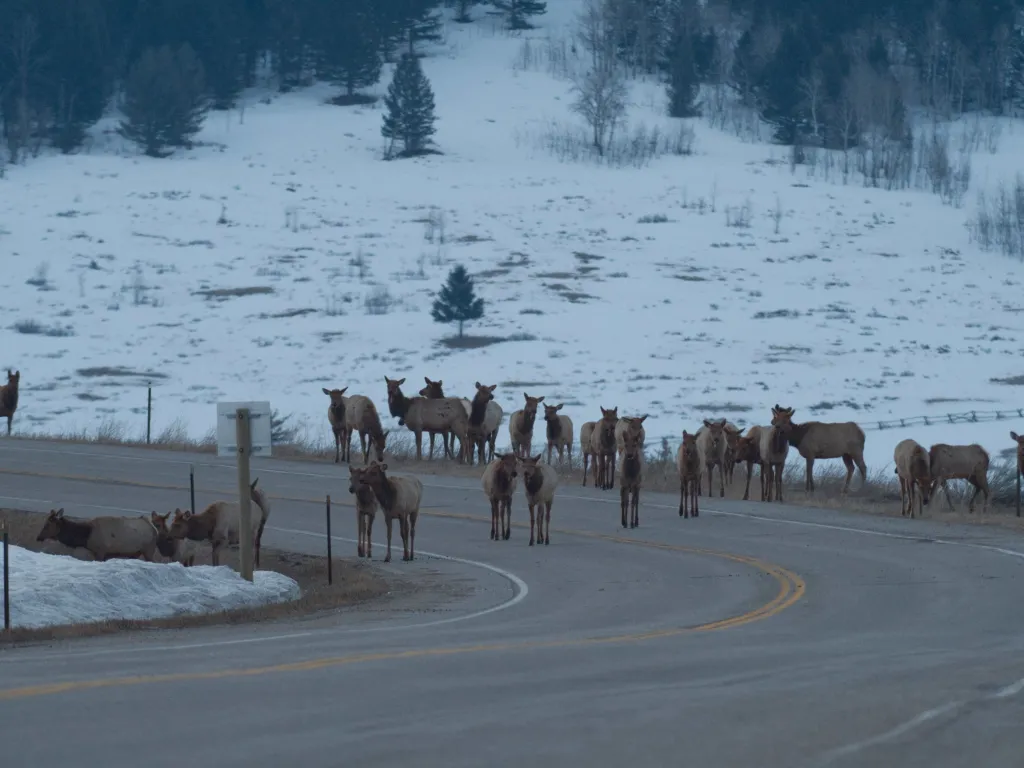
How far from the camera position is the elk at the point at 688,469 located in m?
28.0

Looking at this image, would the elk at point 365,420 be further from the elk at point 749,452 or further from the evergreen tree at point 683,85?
the evergreen tree at point 683,85

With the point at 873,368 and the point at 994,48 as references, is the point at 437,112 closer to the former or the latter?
the point at 994,48

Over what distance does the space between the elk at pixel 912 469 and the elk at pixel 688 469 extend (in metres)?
3.91

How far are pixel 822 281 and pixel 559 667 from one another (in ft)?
261

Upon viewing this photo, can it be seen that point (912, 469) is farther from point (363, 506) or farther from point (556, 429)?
point (363, 506)

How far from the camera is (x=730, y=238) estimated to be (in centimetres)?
9800

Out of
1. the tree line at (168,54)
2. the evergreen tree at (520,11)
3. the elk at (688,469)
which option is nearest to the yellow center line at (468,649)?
the elk at (688,469)

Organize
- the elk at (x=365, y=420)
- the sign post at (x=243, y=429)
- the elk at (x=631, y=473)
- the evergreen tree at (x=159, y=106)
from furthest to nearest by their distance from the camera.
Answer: the evergreen tree at (x=159, y=106) → the elk at (x=365, y=420) → the elk at (x=631, y=473) → the sign post at (x=243, y=429)

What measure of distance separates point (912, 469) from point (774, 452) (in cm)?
305

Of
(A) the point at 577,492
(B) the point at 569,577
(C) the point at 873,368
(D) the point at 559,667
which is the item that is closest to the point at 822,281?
(C) the point at 873,368

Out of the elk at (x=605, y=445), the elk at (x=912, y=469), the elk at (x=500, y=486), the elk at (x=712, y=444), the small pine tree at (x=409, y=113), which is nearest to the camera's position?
the elk at (x=500, y=486)

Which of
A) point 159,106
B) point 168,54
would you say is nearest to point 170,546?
point 159,106

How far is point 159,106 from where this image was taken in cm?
11350

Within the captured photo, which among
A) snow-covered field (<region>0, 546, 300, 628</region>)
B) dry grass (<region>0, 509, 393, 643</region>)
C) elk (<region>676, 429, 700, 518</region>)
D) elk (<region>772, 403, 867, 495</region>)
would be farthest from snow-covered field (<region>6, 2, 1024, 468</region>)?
snow-covered field (<region>0, 546, 300, 628</region>)
